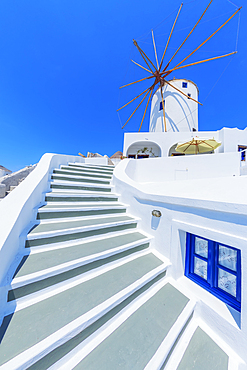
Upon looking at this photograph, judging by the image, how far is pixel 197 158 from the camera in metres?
5.70

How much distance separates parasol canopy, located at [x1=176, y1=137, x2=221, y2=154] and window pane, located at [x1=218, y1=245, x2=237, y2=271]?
271 inches

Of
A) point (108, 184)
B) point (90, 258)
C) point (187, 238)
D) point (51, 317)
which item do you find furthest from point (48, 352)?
point (108, 184)

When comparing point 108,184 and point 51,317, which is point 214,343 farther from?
point 108,184

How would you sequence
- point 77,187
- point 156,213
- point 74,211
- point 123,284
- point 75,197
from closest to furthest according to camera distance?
1. point 123,284
2. point 156,213
3. point 74,211
4. point 75,197
5. point 77,187

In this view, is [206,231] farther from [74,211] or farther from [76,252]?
[74,211]

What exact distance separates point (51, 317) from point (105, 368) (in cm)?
63

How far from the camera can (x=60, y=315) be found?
4.37 feet

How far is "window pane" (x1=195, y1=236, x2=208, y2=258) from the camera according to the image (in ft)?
7.06

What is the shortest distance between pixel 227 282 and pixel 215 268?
20 cm

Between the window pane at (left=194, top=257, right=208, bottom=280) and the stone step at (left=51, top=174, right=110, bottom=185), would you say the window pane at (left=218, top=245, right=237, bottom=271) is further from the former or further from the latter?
the stone step at (left=51, top=174, right=110, bottom=185)

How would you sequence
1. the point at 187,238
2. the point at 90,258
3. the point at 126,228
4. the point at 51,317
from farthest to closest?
1. the point at 126,228
2. the point at 187,238
3. the point at 90,258
4. the point at 51,317

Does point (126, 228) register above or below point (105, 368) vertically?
above

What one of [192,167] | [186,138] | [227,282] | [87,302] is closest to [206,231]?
[227,282]

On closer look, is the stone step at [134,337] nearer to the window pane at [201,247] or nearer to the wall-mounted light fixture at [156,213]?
the window pane at [201,247]
